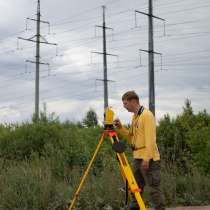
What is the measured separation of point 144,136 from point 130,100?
1.88ft

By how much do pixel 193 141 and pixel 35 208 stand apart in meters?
5.52

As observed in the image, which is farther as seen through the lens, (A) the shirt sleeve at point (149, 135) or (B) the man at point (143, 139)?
(B) the man at point (143, 139)

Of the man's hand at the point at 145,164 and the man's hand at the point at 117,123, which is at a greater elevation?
the man's hand at the point at 117,123

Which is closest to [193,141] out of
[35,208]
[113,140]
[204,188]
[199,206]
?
[204,188]

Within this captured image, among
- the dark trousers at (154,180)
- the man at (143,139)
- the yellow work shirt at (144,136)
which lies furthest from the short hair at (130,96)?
the dark trousers at (154,180)

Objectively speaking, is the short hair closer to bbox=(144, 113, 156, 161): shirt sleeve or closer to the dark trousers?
bbox=(144, 113, 156, 161): shirt sleeve

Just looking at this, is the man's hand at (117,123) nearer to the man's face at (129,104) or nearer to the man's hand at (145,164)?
the man's face at (129,104)

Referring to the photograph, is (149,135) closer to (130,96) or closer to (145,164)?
(145,164)

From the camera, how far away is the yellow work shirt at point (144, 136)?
7.10 metres

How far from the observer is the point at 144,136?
7.30 m

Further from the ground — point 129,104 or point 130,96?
point 130,96

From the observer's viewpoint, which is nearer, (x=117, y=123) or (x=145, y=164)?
(x=145, y=164)

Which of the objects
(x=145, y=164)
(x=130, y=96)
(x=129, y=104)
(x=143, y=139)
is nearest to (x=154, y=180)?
(x=145, y=164)

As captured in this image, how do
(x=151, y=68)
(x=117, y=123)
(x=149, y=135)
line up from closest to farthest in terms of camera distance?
(x=149, y=135), (x=117, y=123), (x=151, y=68)
